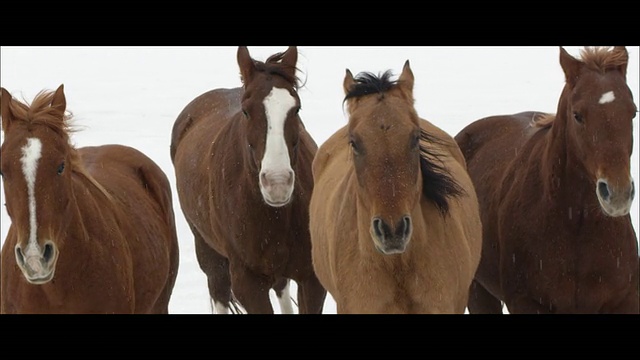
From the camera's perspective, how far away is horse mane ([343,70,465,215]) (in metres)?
5.07

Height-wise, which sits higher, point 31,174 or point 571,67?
point 571,67

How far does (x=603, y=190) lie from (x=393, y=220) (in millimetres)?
1338

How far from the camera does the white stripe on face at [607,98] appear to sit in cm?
532

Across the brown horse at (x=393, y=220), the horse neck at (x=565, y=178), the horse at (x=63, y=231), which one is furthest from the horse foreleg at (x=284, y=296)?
the horse neck at (x=565, y=178)

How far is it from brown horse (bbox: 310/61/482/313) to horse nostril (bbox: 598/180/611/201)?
785 mm

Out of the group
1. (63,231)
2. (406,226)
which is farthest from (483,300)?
(63,231)

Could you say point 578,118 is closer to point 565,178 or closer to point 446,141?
point 565,178

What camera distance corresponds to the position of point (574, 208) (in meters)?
5.89

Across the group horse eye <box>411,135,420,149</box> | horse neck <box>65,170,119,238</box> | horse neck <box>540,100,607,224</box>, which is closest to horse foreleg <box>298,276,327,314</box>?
horse neck <box>65,170,119,238</box>

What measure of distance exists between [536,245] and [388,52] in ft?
64.7

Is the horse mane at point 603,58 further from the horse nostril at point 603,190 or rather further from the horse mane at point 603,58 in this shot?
the horse nostril at point 603,190

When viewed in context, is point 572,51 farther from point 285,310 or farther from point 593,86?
point 593,86

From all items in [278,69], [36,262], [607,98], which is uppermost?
[278,69]

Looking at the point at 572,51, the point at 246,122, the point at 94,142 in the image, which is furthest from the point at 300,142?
the point at 572,51
